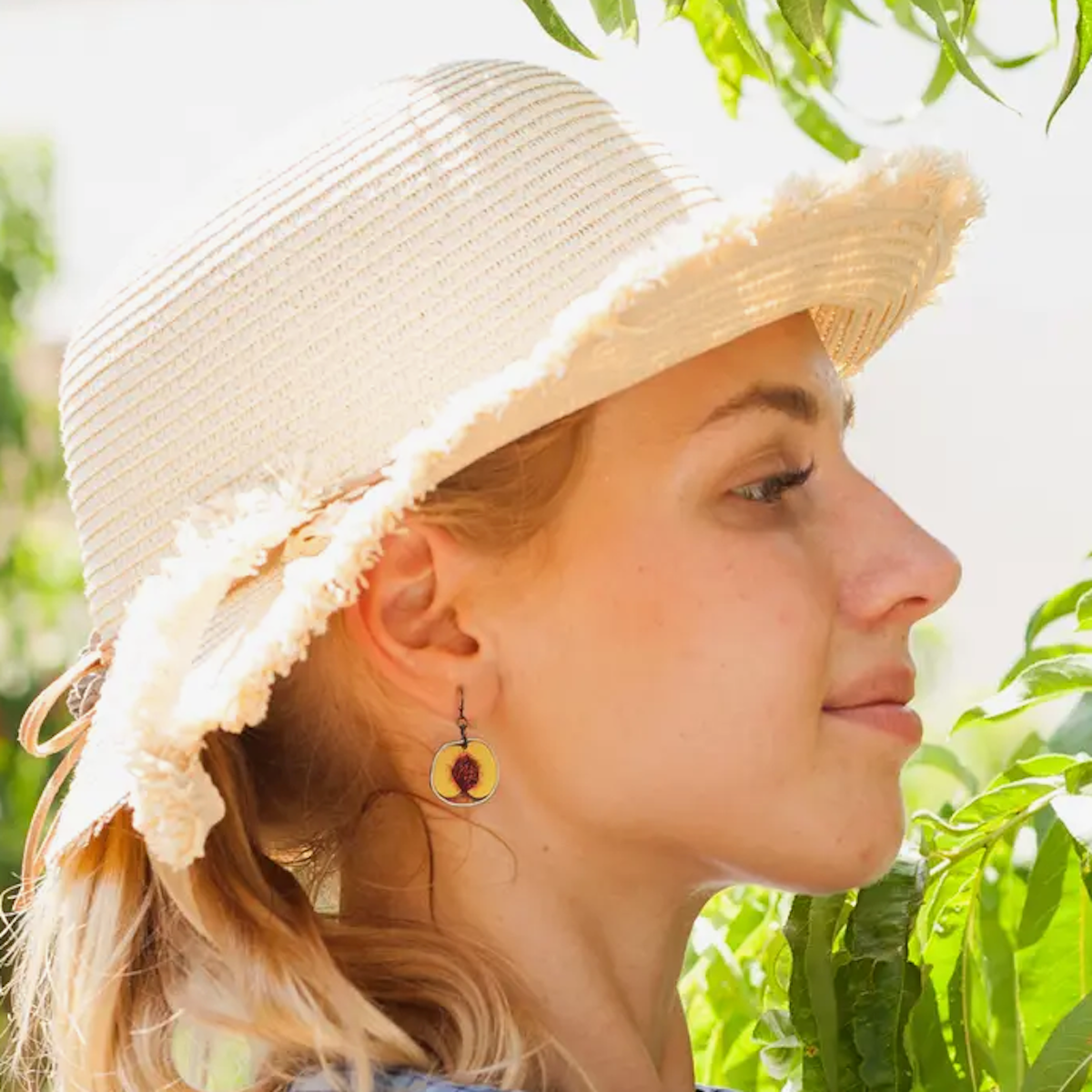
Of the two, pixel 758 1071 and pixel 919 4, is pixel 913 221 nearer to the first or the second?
pixel 919 4

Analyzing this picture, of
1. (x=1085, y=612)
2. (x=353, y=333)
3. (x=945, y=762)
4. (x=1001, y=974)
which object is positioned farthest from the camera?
(x=945, y=762)

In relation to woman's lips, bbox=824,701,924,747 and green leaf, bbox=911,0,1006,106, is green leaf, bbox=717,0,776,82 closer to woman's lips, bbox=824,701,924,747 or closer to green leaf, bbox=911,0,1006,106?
green leaf, bbox=911,0,1006,106

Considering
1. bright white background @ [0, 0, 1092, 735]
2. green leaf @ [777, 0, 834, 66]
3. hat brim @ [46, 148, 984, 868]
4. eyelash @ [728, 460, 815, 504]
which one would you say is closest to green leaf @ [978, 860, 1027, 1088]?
eyelash @ [728, 460, 815, 504]

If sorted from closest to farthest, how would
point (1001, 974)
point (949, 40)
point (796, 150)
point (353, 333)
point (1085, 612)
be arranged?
1. point (949, 40)
2. point (353, 333)
3. point (1085, 612)
4. point (1001, 974)
5. point (796, 150)

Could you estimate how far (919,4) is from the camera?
2.67ft

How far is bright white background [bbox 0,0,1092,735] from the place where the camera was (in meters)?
4.57

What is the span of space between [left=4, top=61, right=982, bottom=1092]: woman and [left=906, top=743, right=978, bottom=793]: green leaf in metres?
0.29

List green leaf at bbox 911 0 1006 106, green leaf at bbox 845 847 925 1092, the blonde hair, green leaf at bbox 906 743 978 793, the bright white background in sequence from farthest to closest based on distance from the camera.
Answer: the bright white background → green leaf at bbox 906 743 978 793 → green leaf at bbox 845 847 925 1092 → the blonde hair → green leaf at bbox 911 0 1006 106

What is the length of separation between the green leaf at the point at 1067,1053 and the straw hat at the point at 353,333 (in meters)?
0.35

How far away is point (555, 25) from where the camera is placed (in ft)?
2.83

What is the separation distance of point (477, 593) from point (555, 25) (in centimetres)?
27

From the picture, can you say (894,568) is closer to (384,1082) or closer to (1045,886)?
(1045,886)

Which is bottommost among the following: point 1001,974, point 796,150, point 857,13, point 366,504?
point 1001,974

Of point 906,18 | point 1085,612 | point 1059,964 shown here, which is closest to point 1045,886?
point 1059,964
